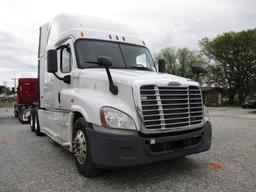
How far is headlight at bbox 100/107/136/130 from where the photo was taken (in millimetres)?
3256

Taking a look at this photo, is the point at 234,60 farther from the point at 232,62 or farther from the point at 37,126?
the point at 37,126

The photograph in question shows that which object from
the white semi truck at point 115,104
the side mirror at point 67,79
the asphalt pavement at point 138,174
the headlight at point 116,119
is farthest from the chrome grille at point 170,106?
the side mirror at point 67,79

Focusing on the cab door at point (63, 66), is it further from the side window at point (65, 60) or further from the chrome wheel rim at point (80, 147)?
the chrome wheel rim at point (80, 147)

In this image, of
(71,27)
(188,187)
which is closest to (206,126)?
(188,187)

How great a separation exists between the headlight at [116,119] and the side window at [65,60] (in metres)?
1.70

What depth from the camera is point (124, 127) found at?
3.25 metres

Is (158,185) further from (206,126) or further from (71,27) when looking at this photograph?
(71,27)

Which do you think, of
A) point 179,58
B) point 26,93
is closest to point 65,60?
point 26,93

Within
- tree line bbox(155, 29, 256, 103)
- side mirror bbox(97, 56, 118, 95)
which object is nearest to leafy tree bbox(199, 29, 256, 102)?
tree line bbox(155, 29, 256, 103)

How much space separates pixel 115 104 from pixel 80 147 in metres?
1.03

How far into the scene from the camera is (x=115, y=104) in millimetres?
3391

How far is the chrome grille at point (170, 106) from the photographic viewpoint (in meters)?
3.35

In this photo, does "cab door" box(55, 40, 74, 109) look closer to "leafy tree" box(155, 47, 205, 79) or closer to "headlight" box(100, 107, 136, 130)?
"headlight" box(100, 107, 136, 130)

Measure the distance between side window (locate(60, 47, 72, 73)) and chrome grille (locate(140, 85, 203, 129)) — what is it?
1.91 m
